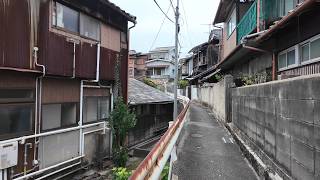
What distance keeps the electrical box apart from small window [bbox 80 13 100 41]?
5931 millimetres

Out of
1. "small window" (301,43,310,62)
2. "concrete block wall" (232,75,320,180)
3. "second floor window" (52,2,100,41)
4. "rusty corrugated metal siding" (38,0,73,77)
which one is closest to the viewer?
"concrete block wall" (232,75,320,180)

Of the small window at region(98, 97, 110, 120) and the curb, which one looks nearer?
the curb

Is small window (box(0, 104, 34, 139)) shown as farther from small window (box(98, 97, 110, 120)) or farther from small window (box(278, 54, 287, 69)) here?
small window (box(278, 54, 287, 69))

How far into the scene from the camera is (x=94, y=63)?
1470 centimetres

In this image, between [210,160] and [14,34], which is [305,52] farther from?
[14,34]

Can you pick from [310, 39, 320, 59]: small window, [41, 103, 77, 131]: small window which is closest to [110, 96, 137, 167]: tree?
[41, 103, 77, 131]: small window

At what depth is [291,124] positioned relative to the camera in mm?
5816

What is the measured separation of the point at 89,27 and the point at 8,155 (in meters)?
7.02

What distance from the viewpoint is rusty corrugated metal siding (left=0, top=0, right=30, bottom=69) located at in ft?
31.0

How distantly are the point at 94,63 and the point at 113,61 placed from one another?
6.78 feet

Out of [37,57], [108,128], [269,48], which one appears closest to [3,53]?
[37,57]

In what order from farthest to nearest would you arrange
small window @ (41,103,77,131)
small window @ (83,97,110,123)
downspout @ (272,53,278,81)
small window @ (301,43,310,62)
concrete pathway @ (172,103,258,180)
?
small window @ (83,97,110,123) < downspout @ (272,53,278,81) < small window @ (41,103,77,131) < small window @ (301,43,310,62) < concrete pathway @ (172,103,258,180)

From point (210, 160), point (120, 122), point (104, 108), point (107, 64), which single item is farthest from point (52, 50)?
point (210, 160)

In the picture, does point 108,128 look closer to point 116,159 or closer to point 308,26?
point 116,159
